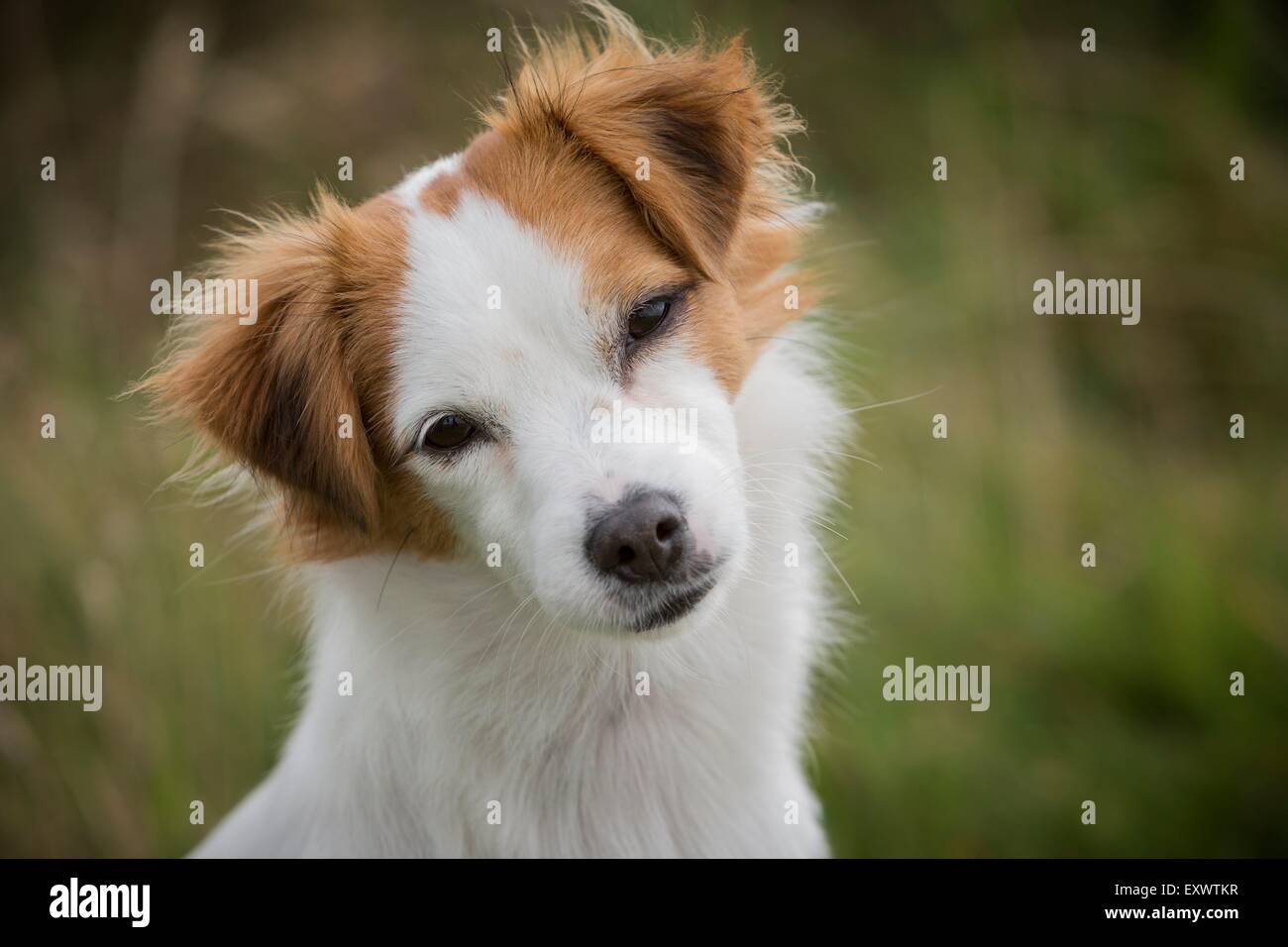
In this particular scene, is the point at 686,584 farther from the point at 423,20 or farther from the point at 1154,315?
the point at 423,20

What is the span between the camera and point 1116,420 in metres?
7.05

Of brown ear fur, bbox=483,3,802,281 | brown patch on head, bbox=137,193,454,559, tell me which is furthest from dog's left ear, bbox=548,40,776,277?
brown patch on head, bbox=137,193,454,559

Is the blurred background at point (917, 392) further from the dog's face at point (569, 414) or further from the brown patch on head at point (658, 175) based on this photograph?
the dog's face at point (569, 414)

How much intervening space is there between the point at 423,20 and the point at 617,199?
5423 millimetres

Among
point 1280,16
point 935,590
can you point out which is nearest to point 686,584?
point 935,590

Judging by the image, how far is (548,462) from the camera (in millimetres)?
2861

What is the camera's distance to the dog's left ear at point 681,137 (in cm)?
325

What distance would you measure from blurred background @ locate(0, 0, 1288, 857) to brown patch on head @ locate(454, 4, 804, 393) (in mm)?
499

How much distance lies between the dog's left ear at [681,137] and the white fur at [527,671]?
397 millimetres

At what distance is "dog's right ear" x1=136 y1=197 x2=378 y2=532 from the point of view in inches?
124

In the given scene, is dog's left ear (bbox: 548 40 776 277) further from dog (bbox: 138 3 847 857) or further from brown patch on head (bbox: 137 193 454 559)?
brown patch on head (bbox: 137 193 454 559)

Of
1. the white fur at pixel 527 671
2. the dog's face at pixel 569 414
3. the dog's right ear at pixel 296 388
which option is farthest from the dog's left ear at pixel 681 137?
the dog's right ear at pixel 296 388

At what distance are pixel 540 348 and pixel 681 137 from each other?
3.15 ft

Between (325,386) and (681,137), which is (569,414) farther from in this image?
(681,137)
